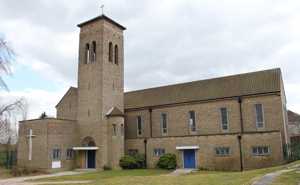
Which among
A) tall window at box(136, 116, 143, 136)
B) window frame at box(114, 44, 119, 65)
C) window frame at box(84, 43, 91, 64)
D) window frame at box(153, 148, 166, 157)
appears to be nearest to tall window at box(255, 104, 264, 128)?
window frame at box(153, 148, 166, 157)

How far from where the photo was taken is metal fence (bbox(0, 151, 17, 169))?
3503 centimetres

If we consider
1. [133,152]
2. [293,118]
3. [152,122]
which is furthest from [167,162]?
[293,118]

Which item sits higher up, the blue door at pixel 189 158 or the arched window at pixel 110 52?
the arched window at pixel 110 52

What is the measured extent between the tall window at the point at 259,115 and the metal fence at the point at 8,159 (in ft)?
89.9

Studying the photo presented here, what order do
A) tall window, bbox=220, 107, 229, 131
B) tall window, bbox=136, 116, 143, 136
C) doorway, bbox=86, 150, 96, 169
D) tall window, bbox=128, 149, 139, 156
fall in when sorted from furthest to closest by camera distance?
tall window, bbox=136, 116, 143, 136
tall window, bbox=128, 149, 139, 156
doorway, bbox=86, 150, 96, 169
tall window, bbox=220, 107, 229, 131

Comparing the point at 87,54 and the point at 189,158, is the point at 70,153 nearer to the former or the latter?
the point at 87,54

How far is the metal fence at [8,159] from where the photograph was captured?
1379 inches

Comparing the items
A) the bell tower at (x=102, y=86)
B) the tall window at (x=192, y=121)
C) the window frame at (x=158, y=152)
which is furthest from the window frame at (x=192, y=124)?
the bell tower at (x=102, y=86)

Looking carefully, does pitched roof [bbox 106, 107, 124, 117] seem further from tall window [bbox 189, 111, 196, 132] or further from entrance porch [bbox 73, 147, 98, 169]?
tall window [bbox 189, 111, 196, 132]

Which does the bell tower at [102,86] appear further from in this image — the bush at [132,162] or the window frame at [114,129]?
the bush at [132,162]

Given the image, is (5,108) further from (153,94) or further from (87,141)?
(153,94)

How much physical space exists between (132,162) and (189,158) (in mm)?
6114

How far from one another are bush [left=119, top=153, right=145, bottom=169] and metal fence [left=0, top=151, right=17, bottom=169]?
1303 cm

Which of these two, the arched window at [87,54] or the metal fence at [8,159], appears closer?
the metal fence at [8,159]
